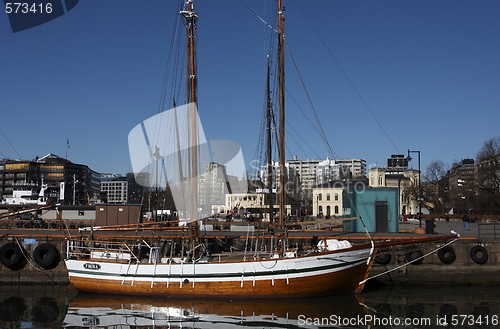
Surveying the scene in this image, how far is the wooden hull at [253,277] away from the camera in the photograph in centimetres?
2448

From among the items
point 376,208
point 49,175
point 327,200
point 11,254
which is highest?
point 49,175

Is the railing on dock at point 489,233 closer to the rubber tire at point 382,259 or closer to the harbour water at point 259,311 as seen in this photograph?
the harbour water at point 259,311

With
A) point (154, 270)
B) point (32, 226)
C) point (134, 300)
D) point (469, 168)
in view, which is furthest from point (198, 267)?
point (469, 168)

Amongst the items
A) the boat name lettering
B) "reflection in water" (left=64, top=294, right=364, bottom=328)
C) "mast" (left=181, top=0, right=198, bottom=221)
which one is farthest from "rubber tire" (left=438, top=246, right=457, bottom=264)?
the boat name lettering

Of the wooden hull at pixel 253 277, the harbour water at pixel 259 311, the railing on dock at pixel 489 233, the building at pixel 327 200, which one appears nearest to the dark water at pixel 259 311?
the harbour water at pixel 259 311

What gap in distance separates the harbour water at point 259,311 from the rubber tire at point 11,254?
3.04m

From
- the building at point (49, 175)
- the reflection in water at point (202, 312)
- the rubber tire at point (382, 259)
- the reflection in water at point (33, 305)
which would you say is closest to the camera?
the reflection in water at point (202, 312)

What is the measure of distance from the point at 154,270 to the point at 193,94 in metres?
9.99

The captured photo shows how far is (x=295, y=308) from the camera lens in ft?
76.1

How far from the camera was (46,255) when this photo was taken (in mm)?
30656

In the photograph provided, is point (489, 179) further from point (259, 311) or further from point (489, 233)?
point (259, 311)

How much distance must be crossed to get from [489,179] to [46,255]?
67.9m

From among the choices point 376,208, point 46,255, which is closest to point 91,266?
point 46,255

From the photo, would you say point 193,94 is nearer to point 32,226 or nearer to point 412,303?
point 412,303
